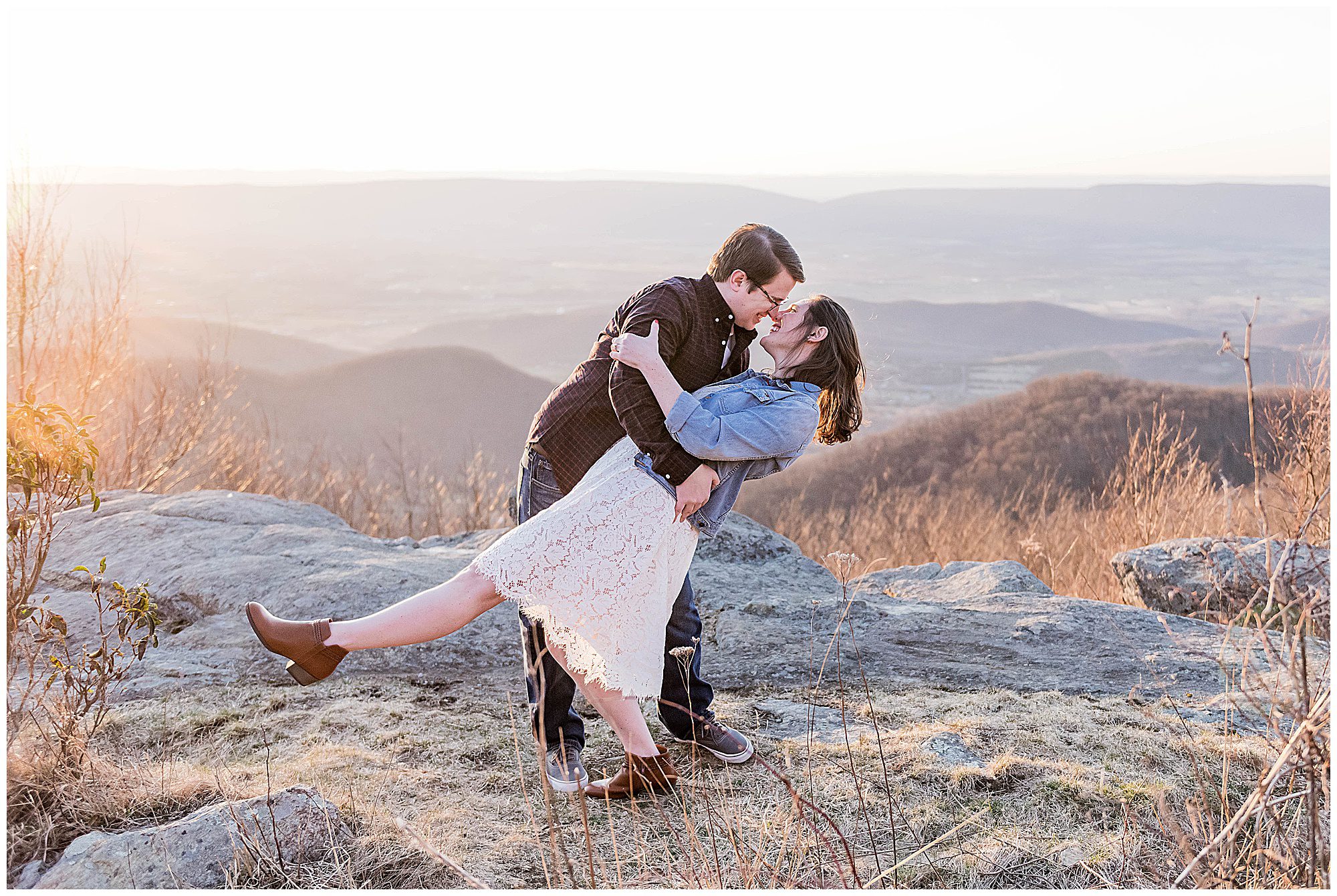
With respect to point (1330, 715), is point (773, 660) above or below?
below

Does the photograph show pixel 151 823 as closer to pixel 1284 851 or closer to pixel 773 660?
pixel 773 660

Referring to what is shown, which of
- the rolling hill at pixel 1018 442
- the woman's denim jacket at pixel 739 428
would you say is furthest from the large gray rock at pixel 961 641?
the rolling hill at pixel 1018 442

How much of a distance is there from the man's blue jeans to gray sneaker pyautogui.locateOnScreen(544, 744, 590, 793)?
4 cm

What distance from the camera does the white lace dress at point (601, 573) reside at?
8.95ft

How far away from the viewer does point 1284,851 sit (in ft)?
7.82

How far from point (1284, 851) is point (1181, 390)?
21.3 meters

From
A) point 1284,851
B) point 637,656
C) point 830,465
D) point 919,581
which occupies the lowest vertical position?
point 830,465

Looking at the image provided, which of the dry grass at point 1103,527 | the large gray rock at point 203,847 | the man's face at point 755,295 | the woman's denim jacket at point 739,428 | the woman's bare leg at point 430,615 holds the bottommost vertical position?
the dry grass at point 1103,527

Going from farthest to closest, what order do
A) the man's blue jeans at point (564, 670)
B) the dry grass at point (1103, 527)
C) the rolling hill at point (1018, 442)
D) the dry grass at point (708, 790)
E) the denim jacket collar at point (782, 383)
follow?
1. the rolling hill at point (1018, 442)
2. the dry grass at point (1103, 527)
3. the man's blue jeans at point (564, 670)
4. the denim jacket collar at point (782, 383)
5. the dry grass at point (708, 790)

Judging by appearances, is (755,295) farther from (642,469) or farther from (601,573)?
(601,573)

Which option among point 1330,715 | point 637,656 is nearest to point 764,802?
point 637,656

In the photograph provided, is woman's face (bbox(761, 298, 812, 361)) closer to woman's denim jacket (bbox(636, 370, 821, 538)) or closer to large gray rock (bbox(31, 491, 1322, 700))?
woman's denim jacket (bbox(636, 370, 821, 538))

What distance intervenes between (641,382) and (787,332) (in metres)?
0.47

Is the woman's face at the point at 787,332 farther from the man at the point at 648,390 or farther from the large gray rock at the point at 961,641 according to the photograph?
the large gray rock at the point at 961,641
